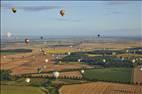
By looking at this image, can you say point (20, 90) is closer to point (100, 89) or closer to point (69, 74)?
point (100, 89)

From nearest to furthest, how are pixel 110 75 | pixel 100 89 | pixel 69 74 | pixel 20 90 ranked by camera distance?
pixel 100 89 → pixel 20 90 → pixel 110 75 → pixel 69 74

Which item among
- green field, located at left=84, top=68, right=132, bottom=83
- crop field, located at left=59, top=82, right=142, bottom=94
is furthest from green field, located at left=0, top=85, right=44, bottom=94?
green field, located at left=84, top=68, right=132, bottom=83

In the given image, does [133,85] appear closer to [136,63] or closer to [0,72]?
[136,63]

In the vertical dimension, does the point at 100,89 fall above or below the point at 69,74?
below

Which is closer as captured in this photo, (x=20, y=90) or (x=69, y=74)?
(x=20, y=90)

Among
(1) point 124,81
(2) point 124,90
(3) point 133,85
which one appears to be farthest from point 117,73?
(2) point 124,90

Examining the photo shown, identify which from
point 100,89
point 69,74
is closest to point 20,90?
point 100,89

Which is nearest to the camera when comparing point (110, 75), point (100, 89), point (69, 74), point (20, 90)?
point (100, 89)

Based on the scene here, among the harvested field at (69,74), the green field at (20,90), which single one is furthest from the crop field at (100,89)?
the harvested field at (69,74)
